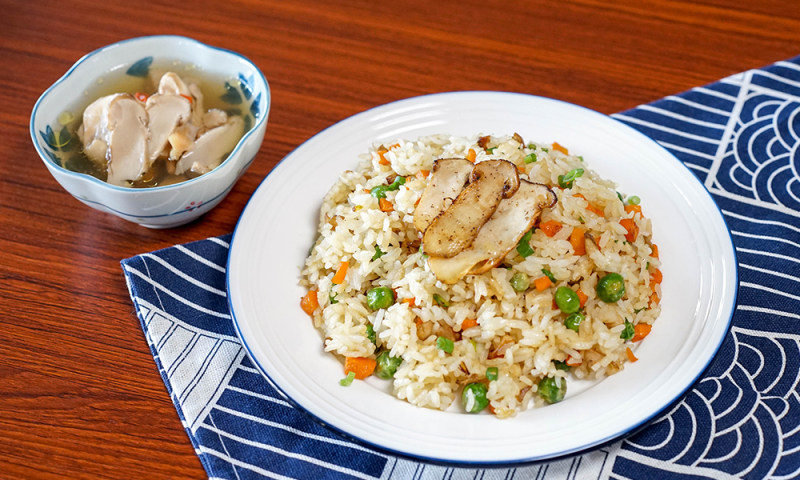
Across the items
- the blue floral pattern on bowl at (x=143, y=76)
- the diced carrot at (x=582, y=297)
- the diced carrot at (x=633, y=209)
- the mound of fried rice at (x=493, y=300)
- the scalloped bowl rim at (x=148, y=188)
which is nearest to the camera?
the mound of fried rice at (x=493, y=300)

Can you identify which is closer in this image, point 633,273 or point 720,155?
point 633,273

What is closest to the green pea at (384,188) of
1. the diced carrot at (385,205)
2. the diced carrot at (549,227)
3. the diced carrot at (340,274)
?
the diced carrot at (385,205)

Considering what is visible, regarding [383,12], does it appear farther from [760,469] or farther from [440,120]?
[760,469]

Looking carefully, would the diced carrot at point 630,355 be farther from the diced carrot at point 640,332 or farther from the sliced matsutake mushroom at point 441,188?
the sliced matsutake mushroom at point 441,188

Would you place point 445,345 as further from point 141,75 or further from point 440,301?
A: point 141,75

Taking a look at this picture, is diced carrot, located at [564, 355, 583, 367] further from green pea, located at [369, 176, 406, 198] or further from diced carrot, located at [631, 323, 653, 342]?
green pea, located at [369, 176, 406, 198]

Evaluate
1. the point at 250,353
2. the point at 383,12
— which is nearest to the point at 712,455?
the point at 250,353
